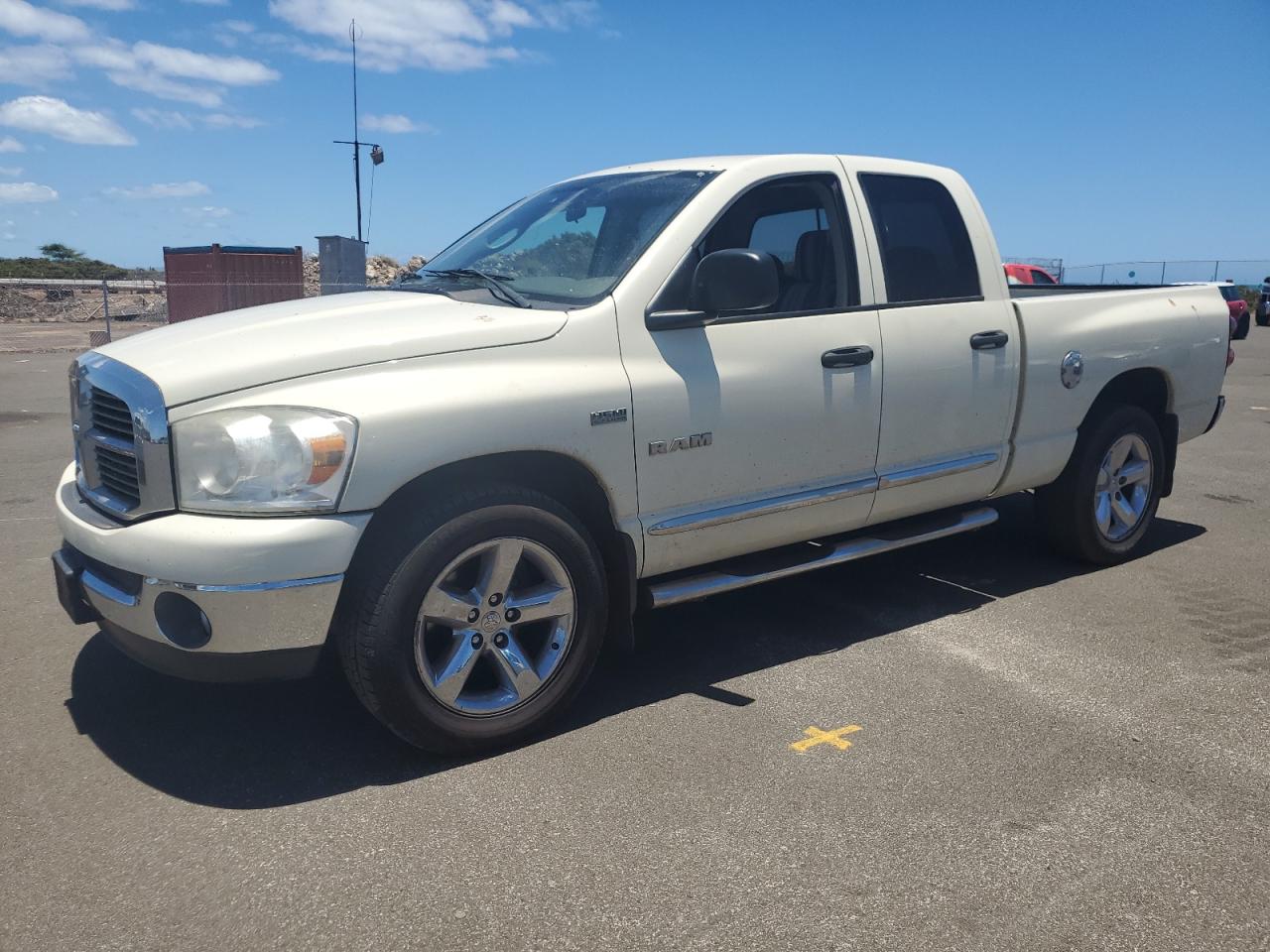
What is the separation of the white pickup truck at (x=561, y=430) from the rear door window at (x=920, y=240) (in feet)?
0.05

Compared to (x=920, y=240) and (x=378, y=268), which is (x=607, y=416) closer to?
(x=920, y=240)

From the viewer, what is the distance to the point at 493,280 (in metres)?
4.15

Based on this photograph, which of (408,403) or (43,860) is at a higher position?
(408,403)

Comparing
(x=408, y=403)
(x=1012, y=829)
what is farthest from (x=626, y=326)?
(x=1012, y=829)

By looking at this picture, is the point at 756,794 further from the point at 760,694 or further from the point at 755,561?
the point at 755,561

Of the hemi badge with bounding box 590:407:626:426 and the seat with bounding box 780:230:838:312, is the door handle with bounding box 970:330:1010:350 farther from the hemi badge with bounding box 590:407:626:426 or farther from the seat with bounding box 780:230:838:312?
the hemi badge with bounding box 590:407:626:426

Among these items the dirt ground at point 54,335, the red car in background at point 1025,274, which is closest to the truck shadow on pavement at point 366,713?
the red car in background at point 1025,274

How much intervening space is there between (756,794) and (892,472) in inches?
68.6

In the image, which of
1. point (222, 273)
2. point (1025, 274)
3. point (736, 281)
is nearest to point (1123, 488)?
point (736, 281)

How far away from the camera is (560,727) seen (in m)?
3.73

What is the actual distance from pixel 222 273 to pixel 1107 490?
24.7 m

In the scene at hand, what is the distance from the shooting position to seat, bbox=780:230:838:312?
4.28 metres

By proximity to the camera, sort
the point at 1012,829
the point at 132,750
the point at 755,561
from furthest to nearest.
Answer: the point at 755,561 < the point at 132,750 < the point at 1012,829

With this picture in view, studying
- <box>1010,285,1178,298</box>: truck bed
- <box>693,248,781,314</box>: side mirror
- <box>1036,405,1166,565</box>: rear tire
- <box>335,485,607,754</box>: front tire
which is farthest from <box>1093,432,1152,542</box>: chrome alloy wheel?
<box>335,485,607,754</box>: front tire
